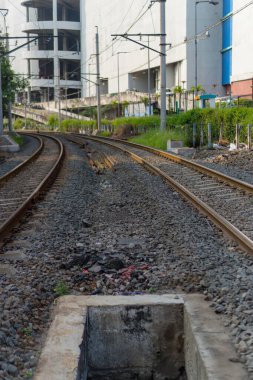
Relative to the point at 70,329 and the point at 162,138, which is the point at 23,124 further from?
the point at 70,329

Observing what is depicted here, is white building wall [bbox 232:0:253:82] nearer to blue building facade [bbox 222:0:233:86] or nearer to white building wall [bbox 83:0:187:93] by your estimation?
blue building facade [bbox 222:0:233:86]

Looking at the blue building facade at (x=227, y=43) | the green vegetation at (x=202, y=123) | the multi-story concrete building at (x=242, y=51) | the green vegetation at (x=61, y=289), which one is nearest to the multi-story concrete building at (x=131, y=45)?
the blue building facade at (x=227, y=43)

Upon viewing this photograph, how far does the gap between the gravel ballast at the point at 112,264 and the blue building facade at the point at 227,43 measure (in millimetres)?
66943

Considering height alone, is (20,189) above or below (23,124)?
below


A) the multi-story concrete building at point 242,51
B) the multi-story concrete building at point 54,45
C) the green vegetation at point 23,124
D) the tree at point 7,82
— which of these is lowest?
the green vegetation at point 23,124

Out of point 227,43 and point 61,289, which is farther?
point 227,43

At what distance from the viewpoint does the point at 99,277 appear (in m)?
6.23

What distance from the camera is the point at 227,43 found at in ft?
249

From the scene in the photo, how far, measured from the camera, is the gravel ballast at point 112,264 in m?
4.57

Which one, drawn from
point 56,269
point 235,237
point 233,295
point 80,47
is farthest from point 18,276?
point 80,47

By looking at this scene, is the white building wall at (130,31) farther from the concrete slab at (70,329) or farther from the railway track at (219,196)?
the concrete slab at (70,329)

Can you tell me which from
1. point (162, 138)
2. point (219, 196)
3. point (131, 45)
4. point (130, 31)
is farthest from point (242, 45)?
point (219, 196)

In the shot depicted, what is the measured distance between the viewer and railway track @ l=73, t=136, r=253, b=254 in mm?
8177

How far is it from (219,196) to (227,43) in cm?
6813
